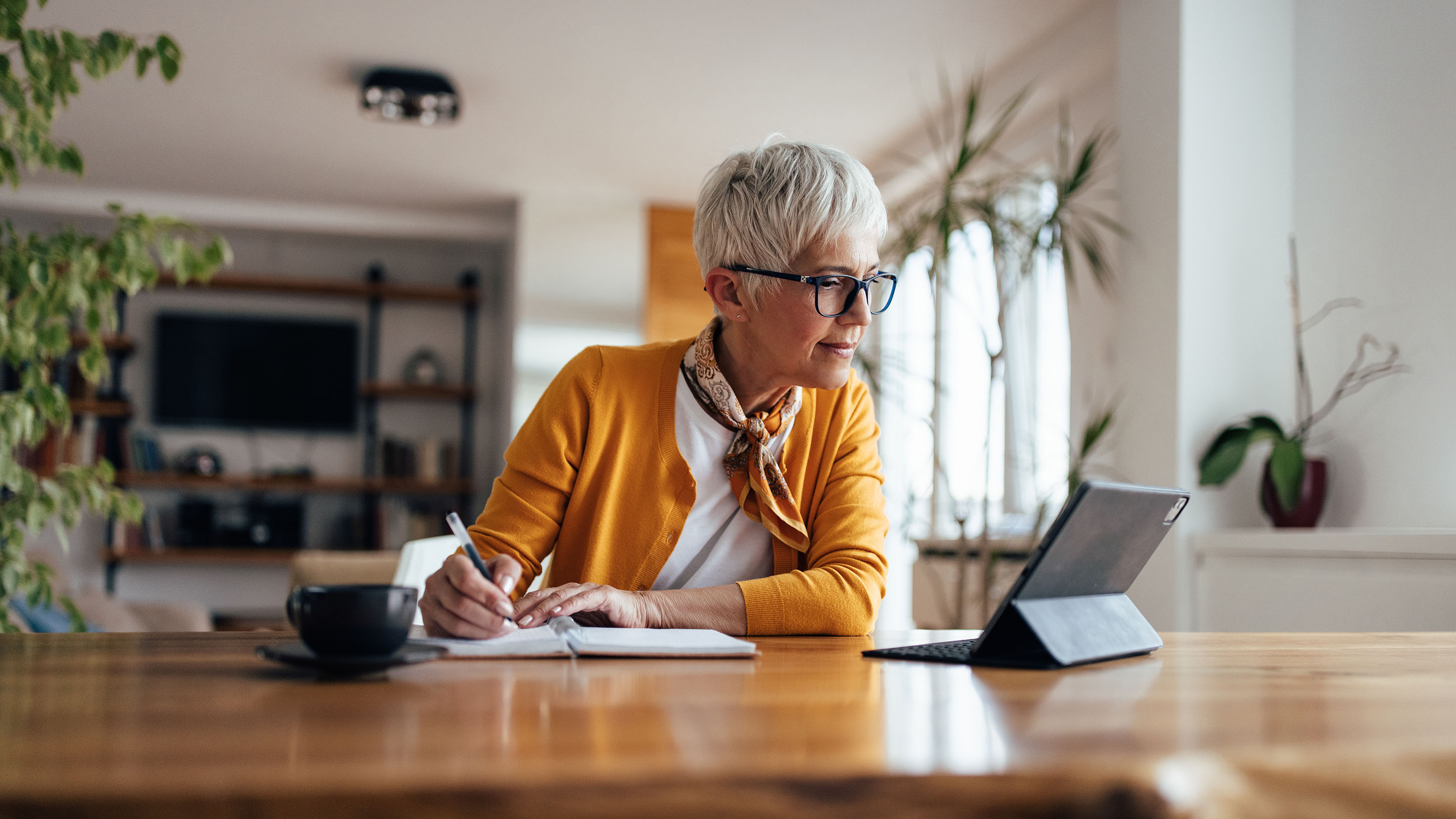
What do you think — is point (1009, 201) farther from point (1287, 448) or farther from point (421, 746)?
point (421, 746)

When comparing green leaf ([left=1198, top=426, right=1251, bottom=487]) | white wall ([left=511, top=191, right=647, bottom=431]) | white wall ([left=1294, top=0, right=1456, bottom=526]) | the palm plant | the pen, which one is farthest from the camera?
white wall ([left=511, top=191, right=647, bottom=431])

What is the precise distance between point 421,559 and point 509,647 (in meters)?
1.32

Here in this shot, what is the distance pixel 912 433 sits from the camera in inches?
235

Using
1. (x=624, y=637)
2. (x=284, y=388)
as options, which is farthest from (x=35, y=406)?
(x=284, y=388)

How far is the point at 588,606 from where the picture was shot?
1178mm

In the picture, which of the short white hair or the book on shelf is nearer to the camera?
the short white hair

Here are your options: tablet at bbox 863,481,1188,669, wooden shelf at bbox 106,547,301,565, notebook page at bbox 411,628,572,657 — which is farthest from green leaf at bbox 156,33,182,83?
wooden shelf at bbox 106,547,301,565

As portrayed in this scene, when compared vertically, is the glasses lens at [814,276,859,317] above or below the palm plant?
below

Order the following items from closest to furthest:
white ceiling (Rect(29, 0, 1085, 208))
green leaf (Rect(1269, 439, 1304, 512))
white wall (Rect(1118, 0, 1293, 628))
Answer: green leaf (Rect(1269, 439, 1304, 512)) → white wall (Rect(1118, 0, 1293, 628)) → white ceiling (Rect(29, 0, 1085, 208))

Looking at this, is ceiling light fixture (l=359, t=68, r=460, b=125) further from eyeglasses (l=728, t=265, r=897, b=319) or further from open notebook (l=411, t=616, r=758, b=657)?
open notebook (l=411, t=616, r=758, b=657)

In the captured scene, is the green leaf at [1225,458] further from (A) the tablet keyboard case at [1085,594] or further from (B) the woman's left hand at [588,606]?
(B) the woman's left hand at [588,606]

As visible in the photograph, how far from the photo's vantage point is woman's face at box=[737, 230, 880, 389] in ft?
5.05

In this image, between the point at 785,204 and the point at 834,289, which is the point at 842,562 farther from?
the point at 785,204

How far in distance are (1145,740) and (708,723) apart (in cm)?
23
